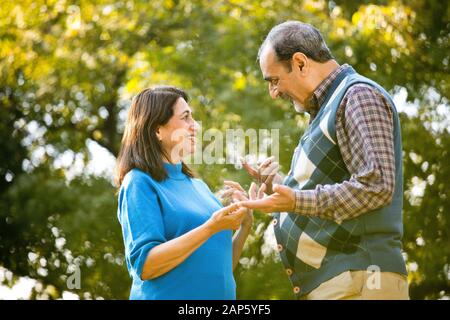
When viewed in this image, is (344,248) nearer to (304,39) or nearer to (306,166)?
(306,166)

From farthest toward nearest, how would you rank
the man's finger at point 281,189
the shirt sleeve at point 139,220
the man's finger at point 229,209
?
the shirt sleeve at point 139,220, the man's finger at point 229,209, the man's finger at point 281,189

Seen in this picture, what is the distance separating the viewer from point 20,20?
8945 millimetres

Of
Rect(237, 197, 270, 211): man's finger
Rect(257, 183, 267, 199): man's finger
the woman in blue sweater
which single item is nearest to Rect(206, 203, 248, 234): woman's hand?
the woman in blue sweater

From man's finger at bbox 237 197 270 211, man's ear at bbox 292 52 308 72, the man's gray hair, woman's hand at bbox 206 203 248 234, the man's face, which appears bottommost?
woman's hand at bbox 206 203 248 234

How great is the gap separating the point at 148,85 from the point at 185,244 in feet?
16.7

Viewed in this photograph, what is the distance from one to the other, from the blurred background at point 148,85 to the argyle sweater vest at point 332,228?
4138 millimetres

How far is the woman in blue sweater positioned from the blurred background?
3.74m

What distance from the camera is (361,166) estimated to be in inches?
93.7

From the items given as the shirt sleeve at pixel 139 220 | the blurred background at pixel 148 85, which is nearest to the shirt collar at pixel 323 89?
the shirt sleeve at pixel 139 220

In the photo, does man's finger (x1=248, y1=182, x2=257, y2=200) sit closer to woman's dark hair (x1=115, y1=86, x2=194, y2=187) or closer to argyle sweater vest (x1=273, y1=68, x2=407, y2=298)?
argyle sweater vest (x1=273, y1=68, x2=407, y2=298)

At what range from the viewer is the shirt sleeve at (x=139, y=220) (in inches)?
104

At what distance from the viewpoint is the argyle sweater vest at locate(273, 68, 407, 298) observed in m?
2.42

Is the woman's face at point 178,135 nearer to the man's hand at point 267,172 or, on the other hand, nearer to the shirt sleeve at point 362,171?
the man's hand at point 267,172
